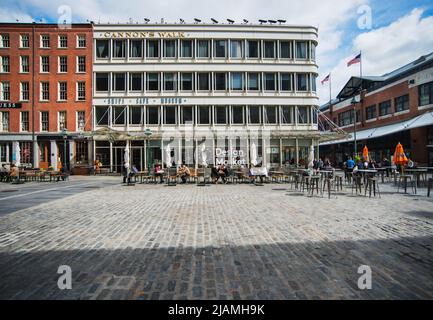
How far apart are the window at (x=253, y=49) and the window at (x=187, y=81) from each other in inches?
294

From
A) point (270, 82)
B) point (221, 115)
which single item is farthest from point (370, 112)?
point (221, 115)

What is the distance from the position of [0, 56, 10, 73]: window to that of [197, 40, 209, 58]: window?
2195 centimetres

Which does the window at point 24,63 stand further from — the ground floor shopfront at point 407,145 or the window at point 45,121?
the ground floor shopfront at point 407,145

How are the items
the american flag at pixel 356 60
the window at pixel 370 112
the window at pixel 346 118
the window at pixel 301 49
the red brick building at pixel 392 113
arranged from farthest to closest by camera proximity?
the window at pixel 346 118 → the window at pixel 370 112 → the window at pixel 301 49 → the american flag at pixel 356 60 → the red brick building at pixel 392 113

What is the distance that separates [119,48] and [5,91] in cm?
1391

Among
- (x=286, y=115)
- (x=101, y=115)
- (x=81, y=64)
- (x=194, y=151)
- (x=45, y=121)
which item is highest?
(x=81, y=64)

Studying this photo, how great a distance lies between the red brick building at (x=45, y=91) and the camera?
96.1 ft

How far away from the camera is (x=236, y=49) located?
1201 inches

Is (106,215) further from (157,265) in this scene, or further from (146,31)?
(146,31)

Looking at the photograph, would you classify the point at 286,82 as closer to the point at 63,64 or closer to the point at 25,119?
the point at 63,64

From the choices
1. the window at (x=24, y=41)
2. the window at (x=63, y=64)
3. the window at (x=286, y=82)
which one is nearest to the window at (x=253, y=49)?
the window at (x=286, y=82)

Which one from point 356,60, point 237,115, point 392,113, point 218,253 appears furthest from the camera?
point 392,113

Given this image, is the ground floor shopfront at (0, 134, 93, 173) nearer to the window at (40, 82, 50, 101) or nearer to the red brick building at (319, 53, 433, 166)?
the window at (40, 82, 50, 101)

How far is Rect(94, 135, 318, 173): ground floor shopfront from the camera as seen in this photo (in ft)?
95.1
